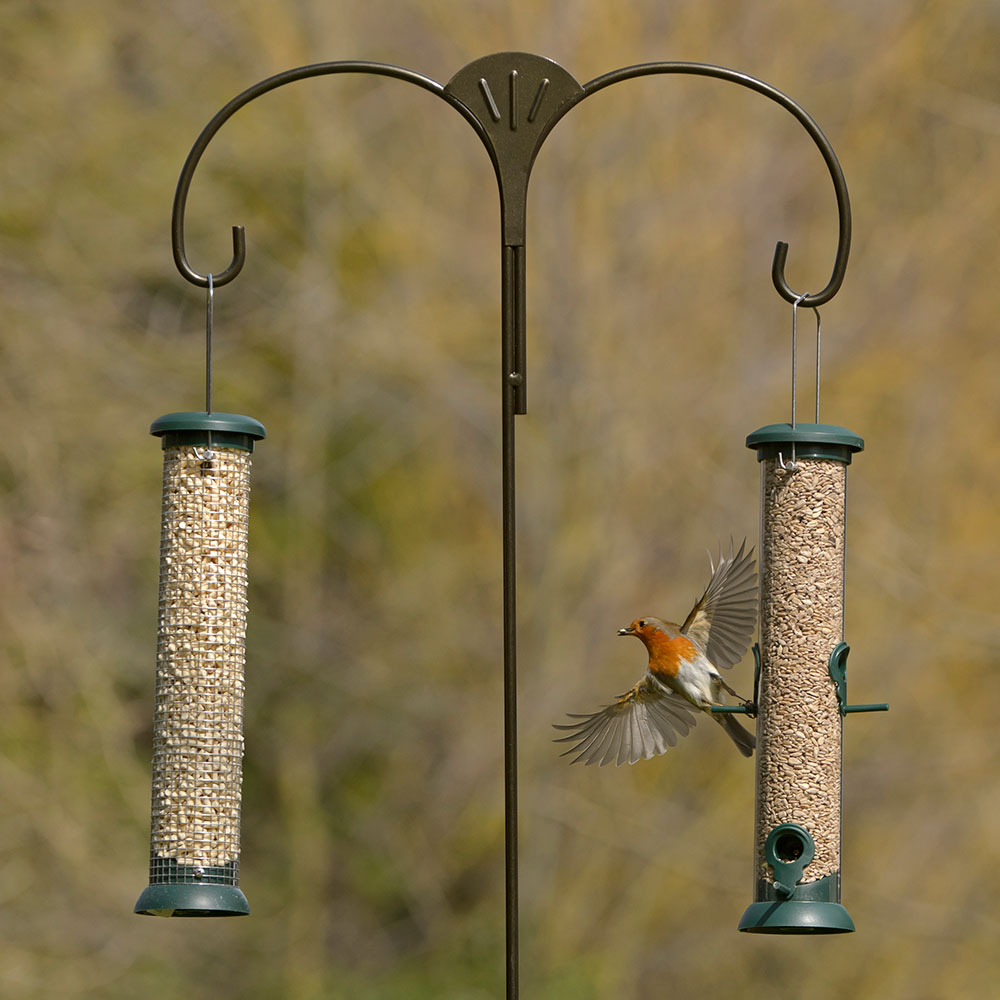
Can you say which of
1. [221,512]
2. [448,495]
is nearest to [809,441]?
[221,512]

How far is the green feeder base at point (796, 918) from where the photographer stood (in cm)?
409

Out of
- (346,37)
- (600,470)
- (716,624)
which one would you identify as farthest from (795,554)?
(346,37)

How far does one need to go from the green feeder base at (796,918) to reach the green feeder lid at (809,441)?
1.01 meters

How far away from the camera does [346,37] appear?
11125mm

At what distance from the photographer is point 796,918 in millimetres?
4102

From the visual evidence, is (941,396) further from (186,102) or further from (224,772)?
(224,772)

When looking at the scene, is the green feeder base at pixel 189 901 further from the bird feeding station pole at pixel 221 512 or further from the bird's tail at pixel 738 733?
the bird's tail at pixel 738 733

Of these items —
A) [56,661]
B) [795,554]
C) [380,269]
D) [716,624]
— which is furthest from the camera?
[380,269]

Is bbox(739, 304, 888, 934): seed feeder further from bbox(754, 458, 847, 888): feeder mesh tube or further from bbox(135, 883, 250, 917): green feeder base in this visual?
bbox(135, 883, 250, 917): green feeder base

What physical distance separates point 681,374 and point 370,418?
1830 mm

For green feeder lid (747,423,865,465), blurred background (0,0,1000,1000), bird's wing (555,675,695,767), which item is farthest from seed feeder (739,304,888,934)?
Answer: blurred background (0,0,1000,1000)

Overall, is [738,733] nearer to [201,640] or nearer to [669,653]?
[669,653]

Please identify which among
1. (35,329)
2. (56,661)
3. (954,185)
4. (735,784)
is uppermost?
(954,185)

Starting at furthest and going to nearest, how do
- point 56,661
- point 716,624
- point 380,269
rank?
1. point 380,269
2. point 56,661
3. point 716,624
